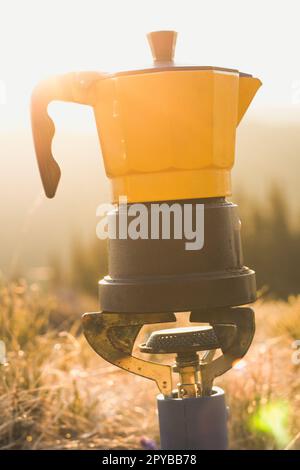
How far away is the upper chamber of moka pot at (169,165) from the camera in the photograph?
175cm

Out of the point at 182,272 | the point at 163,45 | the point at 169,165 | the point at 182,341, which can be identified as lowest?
the point at 182,341

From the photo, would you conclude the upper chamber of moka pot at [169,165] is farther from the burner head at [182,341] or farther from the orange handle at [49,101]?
the burner head at [182,341]

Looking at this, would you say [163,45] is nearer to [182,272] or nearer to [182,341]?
[182,272]

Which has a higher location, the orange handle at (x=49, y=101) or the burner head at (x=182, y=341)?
the orange handle at (x=49, y=101)

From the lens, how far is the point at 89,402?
2955mm

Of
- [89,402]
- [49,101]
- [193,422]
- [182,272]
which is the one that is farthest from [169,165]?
[89,402]

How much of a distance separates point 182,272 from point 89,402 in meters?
1.33

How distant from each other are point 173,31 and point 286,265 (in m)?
5.24

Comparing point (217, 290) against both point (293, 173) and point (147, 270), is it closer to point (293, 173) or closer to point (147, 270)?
point (147, 270)

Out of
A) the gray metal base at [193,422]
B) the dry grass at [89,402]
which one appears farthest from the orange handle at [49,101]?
the dry grass at [89,402]

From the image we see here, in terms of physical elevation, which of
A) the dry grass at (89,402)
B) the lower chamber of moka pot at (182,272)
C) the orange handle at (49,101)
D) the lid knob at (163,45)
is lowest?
the dry grass at (89,402)

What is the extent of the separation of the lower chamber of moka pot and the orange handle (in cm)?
24

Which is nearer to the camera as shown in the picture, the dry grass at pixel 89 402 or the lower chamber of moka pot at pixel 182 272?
the lower chamber of moka pot at pixel 182 272
